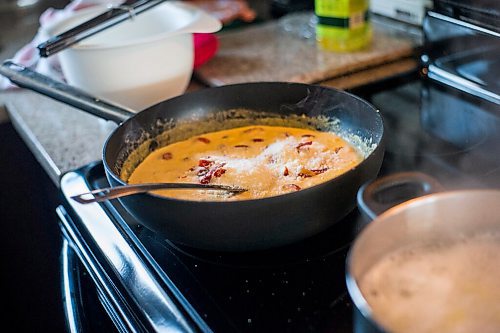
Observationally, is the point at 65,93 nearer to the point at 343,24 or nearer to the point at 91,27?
the point at 91,27

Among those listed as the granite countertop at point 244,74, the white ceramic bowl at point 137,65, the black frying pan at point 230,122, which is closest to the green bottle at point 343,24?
the granite countertop at point 244,74

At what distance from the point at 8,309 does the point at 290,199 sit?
1133mm

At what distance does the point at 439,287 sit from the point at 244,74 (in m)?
0.81

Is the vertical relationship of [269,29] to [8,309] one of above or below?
above

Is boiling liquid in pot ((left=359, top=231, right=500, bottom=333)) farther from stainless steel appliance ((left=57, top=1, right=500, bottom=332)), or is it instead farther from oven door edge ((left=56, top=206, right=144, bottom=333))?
oven door edge ((left=56, top=206, right=144, bottom=333))

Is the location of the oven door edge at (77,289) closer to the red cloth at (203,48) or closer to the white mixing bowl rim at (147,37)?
the white mixing bowl rim at (147,37)

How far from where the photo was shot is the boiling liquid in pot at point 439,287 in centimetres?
52

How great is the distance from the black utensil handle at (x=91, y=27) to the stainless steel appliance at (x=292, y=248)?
23cm

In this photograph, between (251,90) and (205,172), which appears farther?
(251,90)

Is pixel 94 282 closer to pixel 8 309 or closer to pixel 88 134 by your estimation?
pixel 88 134

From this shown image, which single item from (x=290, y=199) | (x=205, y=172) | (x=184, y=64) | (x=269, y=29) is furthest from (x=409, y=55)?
(x=290, y=199)

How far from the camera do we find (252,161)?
89 cm

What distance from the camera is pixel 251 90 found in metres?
1.00

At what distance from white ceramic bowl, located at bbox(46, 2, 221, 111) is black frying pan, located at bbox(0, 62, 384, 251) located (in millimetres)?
105
